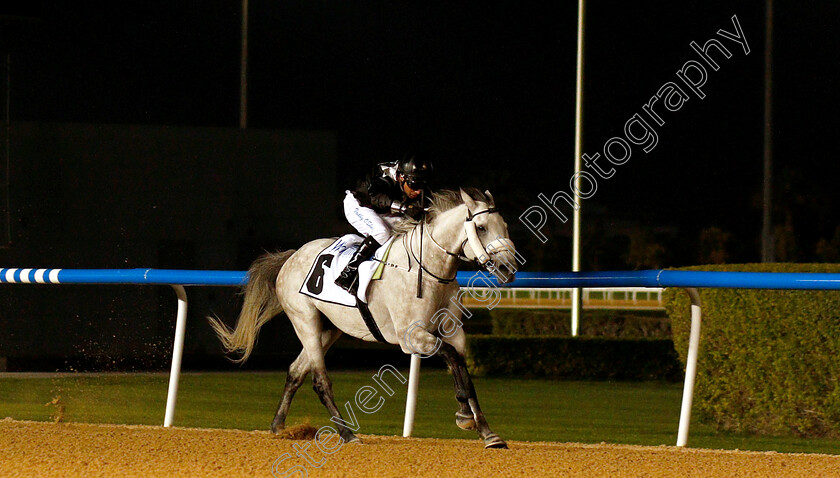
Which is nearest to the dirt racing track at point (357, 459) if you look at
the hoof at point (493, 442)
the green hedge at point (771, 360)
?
the hoof at point (493, 442)

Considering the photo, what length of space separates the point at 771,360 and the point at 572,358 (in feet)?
19.4

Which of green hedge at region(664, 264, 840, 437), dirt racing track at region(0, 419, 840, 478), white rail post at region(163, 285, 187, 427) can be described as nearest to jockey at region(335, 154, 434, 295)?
dirt racing track at region(0, 419, 840, 478)

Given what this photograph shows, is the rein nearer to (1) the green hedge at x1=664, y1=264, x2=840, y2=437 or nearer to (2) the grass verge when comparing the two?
(2) the grass verge

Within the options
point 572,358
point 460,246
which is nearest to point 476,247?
point 460,246

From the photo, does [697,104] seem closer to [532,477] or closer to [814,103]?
[814,103]

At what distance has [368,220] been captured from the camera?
535 cm

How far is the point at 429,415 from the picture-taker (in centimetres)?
812

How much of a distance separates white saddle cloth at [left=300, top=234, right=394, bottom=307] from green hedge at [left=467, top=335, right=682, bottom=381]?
22.7 ft

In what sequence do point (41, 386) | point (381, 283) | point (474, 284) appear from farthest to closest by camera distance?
point (41, 386) → point (474, 284) → point (381, 283)

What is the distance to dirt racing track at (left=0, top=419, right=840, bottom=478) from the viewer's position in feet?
13.7

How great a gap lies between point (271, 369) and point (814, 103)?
15.4 m

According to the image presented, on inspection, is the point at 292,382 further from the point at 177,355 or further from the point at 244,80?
the point at 244,80

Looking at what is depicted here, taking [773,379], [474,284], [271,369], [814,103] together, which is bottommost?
[271,369]

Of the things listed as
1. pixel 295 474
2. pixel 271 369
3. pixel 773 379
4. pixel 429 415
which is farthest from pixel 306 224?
pixel 295 474
